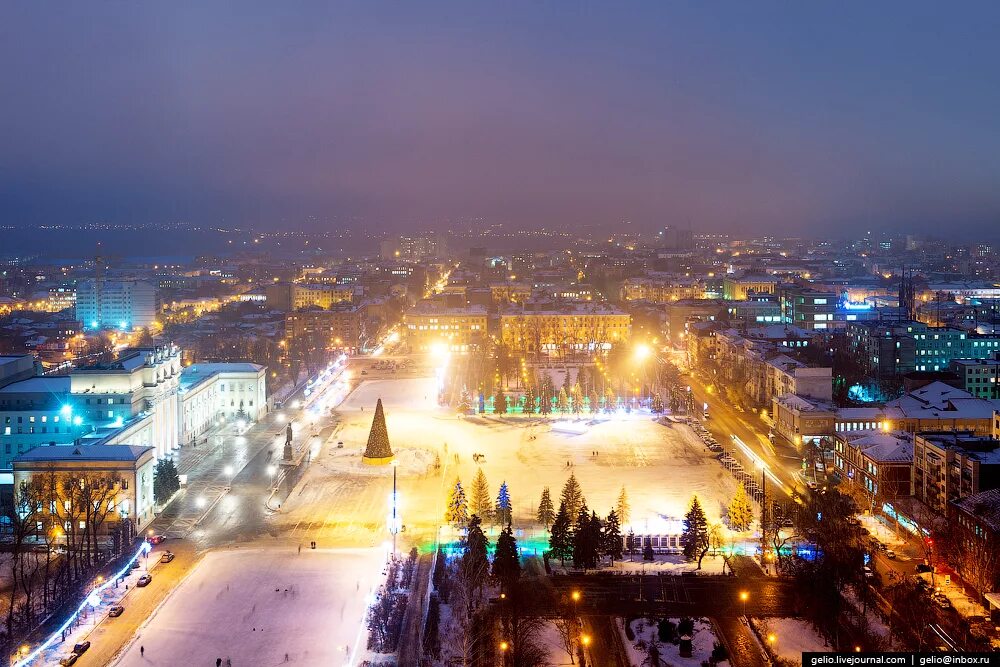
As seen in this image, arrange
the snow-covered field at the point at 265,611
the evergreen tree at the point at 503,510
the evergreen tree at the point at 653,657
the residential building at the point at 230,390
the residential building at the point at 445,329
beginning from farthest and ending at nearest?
the residential building at the point at 445,329, the residential building at the point at 230,390, the evergreen tree at the point at 503,510, the snow-covered field at the point at 265,611, the evergreen tree at the point at 653,657

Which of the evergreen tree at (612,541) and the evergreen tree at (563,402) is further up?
the evergreen tree at (563,402)

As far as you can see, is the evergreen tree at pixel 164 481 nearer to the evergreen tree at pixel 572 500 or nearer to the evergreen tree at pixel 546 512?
the evergreen tree at pixel 546 512

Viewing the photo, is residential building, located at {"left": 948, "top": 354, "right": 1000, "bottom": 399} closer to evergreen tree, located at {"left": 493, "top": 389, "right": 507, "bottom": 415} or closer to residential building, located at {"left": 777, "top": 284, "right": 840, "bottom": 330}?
residential building, located at {"left": 777, "top": 284, "right": 840, "bottom": 330}

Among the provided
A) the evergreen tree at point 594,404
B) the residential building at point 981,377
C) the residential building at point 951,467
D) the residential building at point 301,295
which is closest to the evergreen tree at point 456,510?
the residential building at point 951,467

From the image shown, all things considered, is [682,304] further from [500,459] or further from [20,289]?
[20,289]

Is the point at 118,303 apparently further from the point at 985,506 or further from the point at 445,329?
the point at 985,506

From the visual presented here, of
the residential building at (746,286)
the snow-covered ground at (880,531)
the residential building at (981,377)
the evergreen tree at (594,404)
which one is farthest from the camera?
the residential building at (746,286)

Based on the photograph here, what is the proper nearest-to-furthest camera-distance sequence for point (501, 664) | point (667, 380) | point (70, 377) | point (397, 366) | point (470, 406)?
1. point (501, 664)
2. point (70, 377)
3. point (470, 406)
4. point (667, 380)
5. point (397, 366)

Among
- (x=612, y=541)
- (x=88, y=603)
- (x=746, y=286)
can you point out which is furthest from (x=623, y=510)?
(x=746, y=286)

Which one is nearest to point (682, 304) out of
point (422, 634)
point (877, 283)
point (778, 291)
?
point (778, 291)
